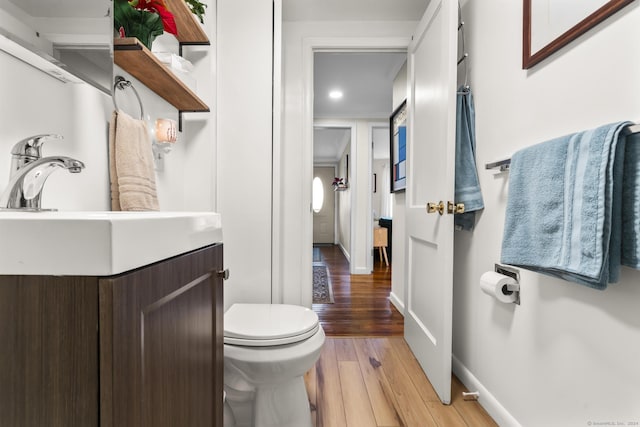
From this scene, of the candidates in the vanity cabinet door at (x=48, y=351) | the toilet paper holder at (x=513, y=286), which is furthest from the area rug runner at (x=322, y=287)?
the vanity cabinet door at (x=48, y=351)

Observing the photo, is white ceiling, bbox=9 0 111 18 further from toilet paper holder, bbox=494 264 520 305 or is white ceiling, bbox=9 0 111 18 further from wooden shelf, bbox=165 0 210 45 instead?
toilet paper holder, bbox=494 264 520 305

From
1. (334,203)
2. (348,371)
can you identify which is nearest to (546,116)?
(348,371)

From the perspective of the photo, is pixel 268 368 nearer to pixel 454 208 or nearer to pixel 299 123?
pixel 454 208

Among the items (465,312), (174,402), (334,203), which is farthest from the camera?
(334,203)

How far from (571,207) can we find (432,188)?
2.59ft

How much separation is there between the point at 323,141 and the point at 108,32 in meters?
5.57

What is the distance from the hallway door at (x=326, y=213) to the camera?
27.8 feet

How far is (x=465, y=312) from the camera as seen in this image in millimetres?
1611

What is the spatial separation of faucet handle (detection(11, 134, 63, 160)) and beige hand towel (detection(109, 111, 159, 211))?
285mm

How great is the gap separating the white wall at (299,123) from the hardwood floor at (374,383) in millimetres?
439

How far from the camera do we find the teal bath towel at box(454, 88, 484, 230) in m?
1.47

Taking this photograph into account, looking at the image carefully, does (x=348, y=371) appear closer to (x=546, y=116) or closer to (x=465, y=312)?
(x=465, y=312)

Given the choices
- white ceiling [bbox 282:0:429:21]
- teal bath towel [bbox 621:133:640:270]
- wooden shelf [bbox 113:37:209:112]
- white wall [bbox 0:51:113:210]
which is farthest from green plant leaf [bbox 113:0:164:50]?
teal bath towel [bbox 621:133:640:270]

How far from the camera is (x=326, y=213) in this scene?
853 cm
